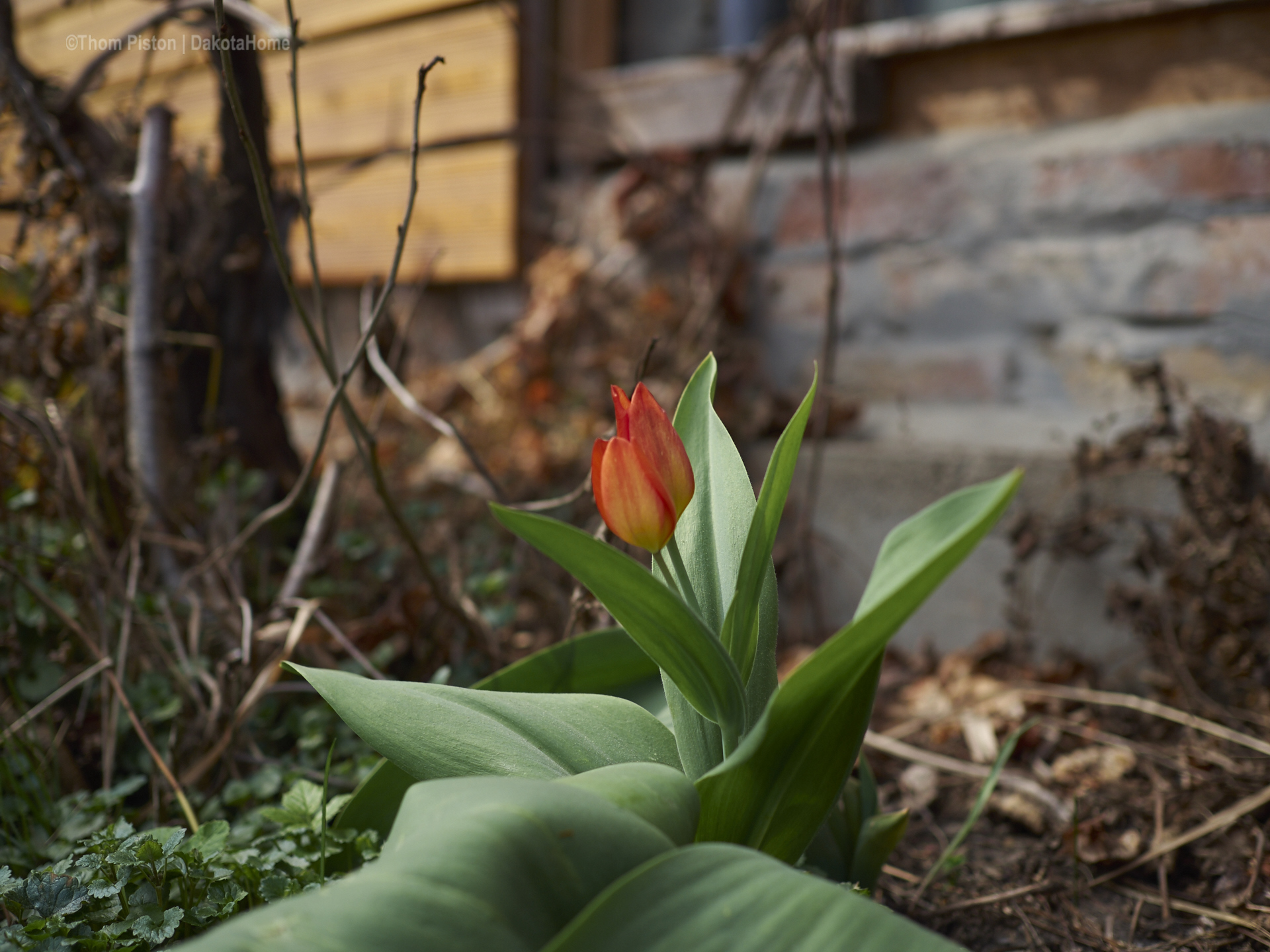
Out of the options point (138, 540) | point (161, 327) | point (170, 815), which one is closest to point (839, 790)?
point (170, 815)

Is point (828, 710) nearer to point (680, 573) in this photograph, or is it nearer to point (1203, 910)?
point (680, 573)

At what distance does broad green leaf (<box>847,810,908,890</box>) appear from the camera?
957 millimetres

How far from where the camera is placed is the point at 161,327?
1493 mm

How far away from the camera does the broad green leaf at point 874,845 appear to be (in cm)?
96

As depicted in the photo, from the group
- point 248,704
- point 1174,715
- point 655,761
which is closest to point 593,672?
point 655,761

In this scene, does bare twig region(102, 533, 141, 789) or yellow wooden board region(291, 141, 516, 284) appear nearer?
bare twig region(102, 533, 141, 789)

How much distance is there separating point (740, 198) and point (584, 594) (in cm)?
154

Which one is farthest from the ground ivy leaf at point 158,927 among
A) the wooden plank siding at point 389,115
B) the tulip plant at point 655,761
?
the wooden plank siding at point 389,115

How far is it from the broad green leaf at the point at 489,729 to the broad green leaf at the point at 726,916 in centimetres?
22

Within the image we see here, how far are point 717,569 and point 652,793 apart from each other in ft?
0.76

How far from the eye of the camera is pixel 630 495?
0.69 m

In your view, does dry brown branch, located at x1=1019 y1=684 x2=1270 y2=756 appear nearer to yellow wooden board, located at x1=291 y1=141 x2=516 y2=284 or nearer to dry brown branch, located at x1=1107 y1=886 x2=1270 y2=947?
dry brown branch, located at x1=1107 y1=886 x2=1270 y2=947

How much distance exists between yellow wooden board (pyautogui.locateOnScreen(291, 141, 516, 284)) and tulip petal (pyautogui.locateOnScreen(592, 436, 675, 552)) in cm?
198

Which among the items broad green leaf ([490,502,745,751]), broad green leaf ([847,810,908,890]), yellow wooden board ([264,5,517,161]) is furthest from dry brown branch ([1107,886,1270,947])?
yellow wooden board ([264,5,517,161])
